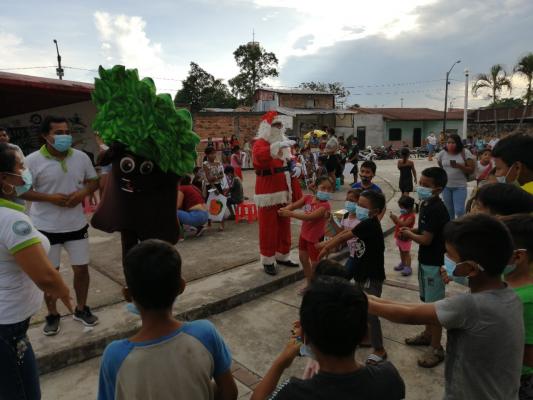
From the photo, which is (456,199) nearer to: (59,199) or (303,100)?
(59,199)

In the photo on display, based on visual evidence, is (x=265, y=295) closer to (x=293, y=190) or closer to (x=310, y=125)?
(x=293, y=190)

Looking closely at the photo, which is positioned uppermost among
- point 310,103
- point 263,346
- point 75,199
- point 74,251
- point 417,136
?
point 310,103

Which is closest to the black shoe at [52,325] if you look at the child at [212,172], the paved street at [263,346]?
the paved street at [263,346]

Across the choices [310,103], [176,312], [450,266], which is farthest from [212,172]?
[310,103]

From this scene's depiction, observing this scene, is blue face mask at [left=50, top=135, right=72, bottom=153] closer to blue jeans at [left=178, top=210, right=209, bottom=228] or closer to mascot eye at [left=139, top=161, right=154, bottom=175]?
mascot eye at [left=139, top=161, right=154, bottom=175]

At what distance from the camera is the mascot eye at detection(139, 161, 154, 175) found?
9.39ft

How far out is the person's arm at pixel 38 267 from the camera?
185cm

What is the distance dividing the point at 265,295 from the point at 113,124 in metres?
2.63

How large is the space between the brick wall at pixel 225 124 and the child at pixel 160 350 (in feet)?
66.6

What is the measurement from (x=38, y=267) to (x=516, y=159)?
121 inches

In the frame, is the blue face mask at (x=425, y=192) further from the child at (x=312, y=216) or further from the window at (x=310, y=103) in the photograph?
the window at (x=310, y=103)

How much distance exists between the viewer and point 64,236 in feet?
11.1

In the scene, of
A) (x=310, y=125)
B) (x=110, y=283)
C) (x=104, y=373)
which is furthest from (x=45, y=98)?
(x=310, y=125)

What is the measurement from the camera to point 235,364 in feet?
10.4
